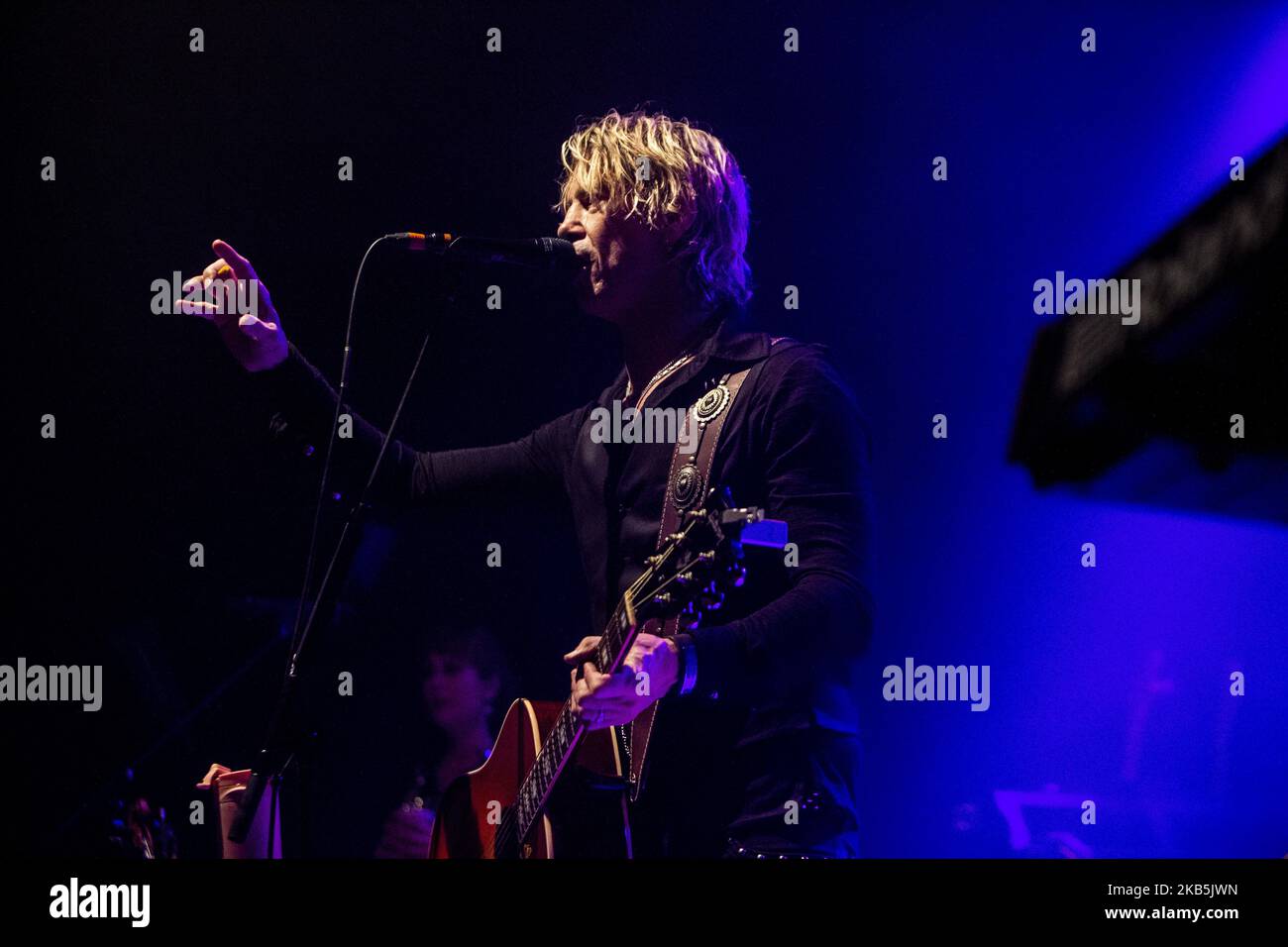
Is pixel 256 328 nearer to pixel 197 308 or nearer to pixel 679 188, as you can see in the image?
pixel 197 308

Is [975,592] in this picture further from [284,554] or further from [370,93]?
[370,93]

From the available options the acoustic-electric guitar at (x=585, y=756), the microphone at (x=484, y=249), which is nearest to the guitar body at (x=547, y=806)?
the acoustic-electric guitar at (x=585, y=756)

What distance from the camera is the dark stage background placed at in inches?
115

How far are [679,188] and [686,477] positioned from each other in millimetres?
683

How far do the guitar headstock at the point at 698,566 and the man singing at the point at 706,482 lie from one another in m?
0.06

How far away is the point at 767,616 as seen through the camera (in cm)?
195

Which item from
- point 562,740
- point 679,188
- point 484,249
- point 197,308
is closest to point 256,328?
point 197,308

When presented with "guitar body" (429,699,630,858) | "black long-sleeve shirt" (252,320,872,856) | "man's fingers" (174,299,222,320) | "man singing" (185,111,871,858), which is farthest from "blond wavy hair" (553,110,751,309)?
"guitar body" (429,699,630,858)

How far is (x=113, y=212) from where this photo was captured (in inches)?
115

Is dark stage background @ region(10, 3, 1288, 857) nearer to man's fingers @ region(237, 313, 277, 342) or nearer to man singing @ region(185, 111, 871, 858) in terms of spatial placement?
man singing @ region(185, 111, 871, 858)

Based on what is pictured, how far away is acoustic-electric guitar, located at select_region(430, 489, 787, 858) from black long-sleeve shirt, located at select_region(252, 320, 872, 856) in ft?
0.26
